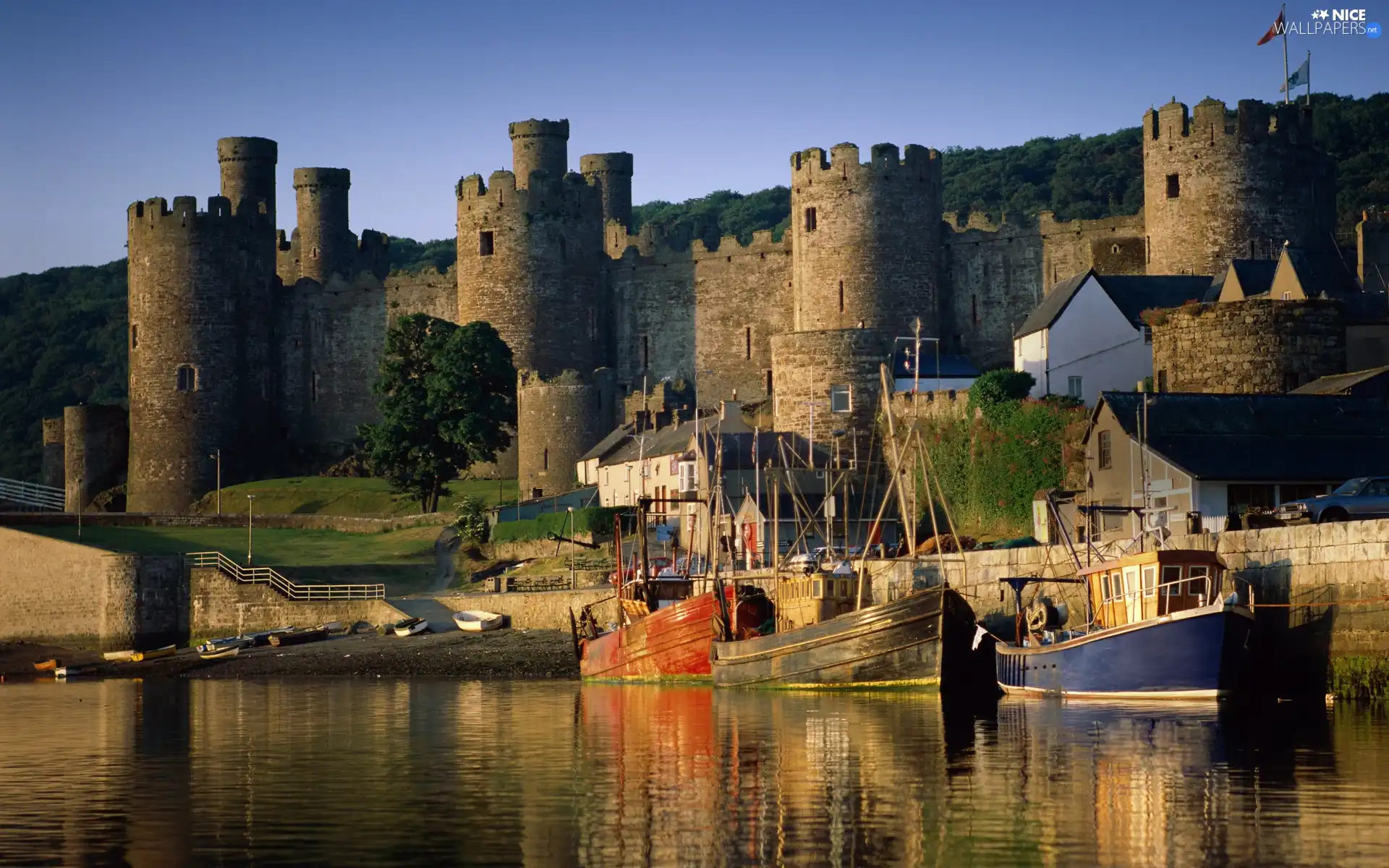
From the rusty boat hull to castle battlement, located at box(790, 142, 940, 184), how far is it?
1048 inches

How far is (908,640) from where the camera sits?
102 ft

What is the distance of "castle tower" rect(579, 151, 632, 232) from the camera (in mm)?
87125

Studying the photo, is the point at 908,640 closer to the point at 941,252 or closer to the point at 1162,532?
the point at 1162,532

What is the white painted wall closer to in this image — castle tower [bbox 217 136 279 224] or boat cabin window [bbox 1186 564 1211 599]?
boat cabin window [bbox 1186 564 1211 599]

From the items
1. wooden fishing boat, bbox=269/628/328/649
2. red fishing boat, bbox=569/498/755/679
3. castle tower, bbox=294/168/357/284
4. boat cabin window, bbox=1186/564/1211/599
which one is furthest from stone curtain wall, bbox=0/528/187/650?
castle tower, bbox=294/168/357/284

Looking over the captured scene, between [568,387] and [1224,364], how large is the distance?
2692 cm

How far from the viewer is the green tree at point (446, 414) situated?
211 feet

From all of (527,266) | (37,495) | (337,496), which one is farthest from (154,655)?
(37,495)

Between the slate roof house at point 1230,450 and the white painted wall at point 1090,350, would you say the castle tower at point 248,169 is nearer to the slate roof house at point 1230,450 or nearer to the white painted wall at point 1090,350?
the white painted wall at point 1090,350

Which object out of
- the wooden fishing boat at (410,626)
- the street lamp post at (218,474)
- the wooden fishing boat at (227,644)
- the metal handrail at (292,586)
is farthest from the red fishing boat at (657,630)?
the street lamp post at (218,474)

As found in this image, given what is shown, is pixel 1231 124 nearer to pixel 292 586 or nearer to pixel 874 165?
pixel 874 165

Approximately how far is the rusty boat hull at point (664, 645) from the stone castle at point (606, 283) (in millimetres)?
17970

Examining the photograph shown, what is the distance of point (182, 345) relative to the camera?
242 feet

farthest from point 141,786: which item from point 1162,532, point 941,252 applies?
point 941,252
